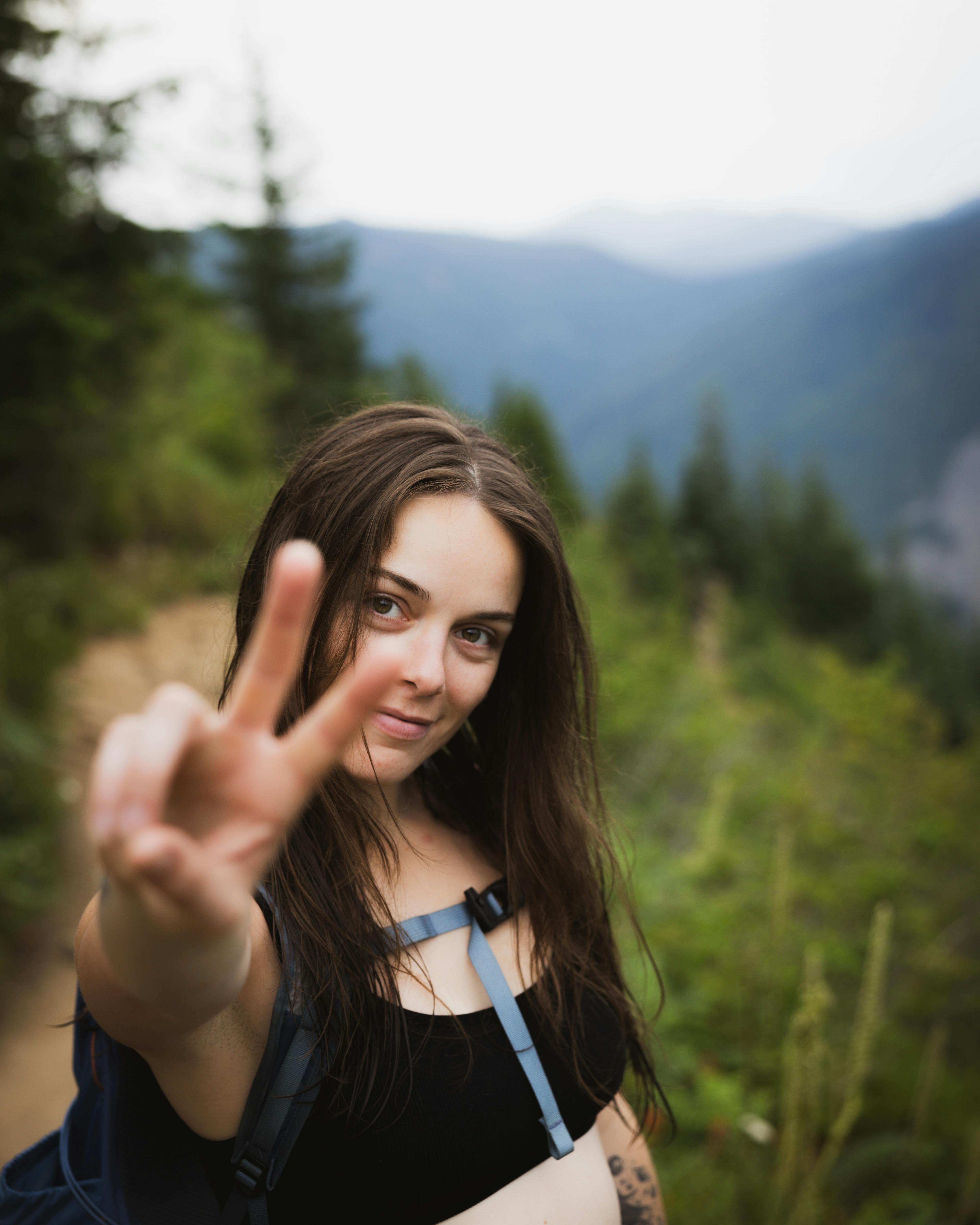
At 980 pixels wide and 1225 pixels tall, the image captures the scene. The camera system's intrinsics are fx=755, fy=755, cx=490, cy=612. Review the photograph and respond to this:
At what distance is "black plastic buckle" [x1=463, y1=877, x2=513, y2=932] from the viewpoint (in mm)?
1398

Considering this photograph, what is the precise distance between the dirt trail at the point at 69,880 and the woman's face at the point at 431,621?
1.36 feet

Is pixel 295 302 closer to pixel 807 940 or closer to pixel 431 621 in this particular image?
pixel 807 940

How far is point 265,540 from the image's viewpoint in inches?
56.0

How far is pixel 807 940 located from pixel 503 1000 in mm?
3574

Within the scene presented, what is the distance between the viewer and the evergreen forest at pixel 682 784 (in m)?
2.70

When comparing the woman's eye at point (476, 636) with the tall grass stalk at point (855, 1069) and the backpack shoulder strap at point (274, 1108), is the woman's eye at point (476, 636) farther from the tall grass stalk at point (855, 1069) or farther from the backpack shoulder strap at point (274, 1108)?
the tall grass stalk at point (855, 1069)

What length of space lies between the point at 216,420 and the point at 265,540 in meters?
13.1

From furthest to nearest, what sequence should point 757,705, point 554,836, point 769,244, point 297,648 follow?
point 769,244
point 757,705
point 554,836
point 297,648

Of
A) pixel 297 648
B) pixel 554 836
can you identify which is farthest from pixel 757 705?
pixel 297 648

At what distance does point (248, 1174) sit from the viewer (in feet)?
3.29

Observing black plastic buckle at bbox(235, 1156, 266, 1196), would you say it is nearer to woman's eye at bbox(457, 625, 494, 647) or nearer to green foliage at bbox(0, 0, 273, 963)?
woman's eye at bbox(457, 625, 494, 647)

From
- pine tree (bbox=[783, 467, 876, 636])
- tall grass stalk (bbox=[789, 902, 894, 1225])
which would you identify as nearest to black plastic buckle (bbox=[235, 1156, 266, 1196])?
tall grass stalk (bbox=[789, 902, 894, 1225])

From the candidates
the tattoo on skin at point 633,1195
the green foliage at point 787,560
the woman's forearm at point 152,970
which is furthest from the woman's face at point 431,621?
the green foliage at point 787,560

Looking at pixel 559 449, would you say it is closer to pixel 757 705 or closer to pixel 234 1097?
pixel 757 705
